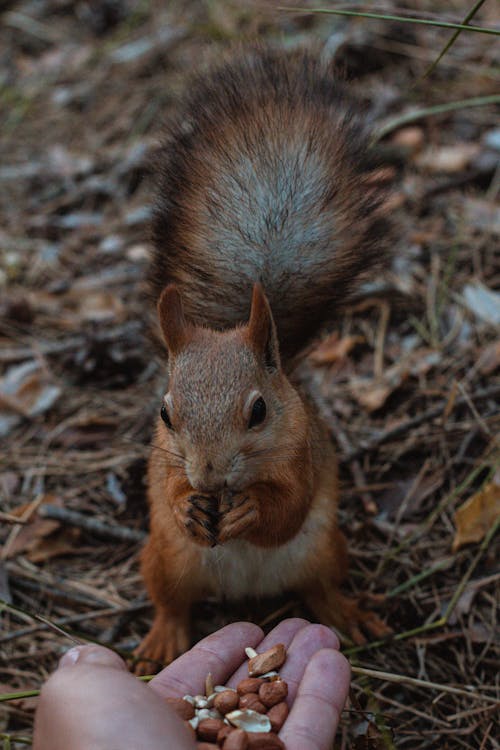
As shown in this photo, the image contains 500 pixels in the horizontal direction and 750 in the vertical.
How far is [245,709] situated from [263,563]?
1.41ft

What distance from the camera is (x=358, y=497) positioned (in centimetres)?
228

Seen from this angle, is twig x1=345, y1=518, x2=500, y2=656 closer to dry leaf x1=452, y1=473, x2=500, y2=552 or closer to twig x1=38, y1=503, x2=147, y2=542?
dry leaf x1=452, y1=473, x2=500, y2=552

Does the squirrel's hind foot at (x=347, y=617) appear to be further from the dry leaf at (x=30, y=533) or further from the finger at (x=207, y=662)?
the dry leaf at (x=30, y=533)

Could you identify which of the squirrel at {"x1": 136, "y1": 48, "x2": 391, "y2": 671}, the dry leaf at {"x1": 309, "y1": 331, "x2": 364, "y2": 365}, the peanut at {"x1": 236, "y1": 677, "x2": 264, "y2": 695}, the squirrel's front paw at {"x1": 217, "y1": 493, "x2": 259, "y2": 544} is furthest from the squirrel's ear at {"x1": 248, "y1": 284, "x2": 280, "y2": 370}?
the dry leaf at {"x1": 309, "y1": 331, "x2": 364, "y2": 365}

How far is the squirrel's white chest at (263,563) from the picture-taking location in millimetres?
1783

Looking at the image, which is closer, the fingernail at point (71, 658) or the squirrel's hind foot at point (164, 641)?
the fingernail at point (71, 658)

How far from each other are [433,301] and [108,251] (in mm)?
1419

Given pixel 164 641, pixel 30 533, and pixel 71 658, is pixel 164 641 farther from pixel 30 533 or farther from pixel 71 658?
pixel 71 658

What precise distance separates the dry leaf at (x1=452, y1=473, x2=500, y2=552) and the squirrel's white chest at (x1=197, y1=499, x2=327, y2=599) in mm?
385

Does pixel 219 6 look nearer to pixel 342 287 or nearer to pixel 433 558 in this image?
pixel 342 287

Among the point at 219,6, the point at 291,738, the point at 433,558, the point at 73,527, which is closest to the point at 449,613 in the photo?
the point at 433,558

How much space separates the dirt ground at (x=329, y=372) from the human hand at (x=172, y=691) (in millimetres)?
163

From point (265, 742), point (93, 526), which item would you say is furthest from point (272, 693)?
point (93, 526)

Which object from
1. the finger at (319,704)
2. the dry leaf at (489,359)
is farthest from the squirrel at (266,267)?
the dry leaf at (489,359)
